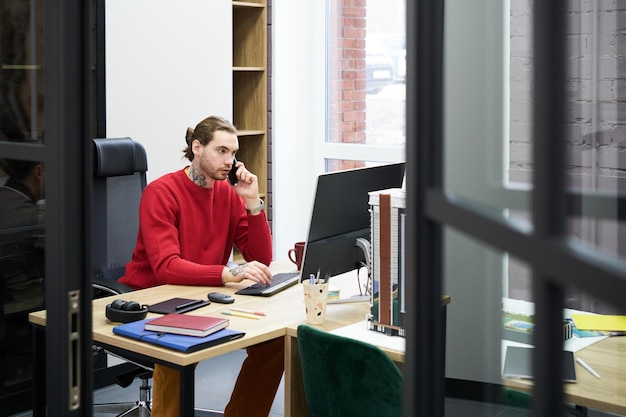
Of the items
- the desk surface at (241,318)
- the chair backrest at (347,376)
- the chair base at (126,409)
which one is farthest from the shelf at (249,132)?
the chair backrest at (347,376)

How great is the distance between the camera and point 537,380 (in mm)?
539

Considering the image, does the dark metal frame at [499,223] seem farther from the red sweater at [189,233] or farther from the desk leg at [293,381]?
the red sweater at [189,233]

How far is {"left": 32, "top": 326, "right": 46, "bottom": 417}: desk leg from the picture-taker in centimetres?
155

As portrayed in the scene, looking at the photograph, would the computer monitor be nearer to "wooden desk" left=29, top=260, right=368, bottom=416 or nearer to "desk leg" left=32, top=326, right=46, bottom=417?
"wooden desk" left=29, top=260, right=368, bottom=416

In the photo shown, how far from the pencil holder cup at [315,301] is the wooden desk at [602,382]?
64.5 inches

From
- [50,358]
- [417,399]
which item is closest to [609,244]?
[417,399]

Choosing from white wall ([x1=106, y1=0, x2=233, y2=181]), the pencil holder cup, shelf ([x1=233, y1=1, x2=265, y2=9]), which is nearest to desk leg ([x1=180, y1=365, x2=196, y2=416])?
the pencil holder cup

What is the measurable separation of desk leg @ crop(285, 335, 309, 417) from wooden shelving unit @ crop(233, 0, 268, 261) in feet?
7.41

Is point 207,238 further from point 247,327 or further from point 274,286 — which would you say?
point 247,327

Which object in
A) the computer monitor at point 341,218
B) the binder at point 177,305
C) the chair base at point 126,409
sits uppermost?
the computer monitor at point 341,218

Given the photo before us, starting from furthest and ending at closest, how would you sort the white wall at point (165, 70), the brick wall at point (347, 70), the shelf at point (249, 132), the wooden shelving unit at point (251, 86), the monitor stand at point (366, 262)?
1. the brick wall at point (347, 70)
2. the wooden shelving unit at point (251, 86)
3. the shelf at point (249, 132)
4. the white wall at point (165, 70)
5. the monitor stand at point (366, 262)

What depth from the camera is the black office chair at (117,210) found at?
333 cm

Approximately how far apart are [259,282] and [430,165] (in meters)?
2.05

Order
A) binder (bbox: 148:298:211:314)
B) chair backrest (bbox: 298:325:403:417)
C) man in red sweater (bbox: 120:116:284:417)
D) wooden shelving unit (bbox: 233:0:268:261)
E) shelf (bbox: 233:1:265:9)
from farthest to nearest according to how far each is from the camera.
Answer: wooden shelving unit (bbox: 233:0:268:261), shelf (bbox: 233:1:265:9), man in red sweater (bbox: 120:116:284:417), binder (bbox: 148:298:211:314), chair backrest (bbox: 298:325:403:417)
